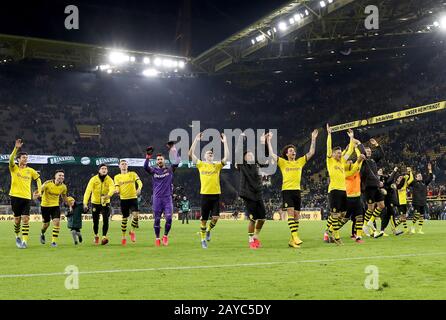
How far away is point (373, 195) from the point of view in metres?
16.3

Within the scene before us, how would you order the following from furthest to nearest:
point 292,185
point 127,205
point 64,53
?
point 64,53
point 127,205
point 292,185

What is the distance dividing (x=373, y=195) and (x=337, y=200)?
2987 millimetres

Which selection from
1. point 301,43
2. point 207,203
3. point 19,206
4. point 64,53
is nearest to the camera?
point 207,203

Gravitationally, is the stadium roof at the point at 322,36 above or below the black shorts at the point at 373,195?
above

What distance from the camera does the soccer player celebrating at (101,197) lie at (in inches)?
601

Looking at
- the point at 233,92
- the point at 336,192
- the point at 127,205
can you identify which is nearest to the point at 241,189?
the point at 336,192

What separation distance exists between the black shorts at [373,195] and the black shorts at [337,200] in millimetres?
Answer: 2713

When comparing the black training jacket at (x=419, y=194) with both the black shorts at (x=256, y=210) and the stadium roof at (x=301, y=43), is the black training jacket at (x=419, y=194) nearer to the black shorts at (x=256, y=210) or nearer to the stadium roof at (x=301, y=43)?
the black shorts at (x=256, y=210)

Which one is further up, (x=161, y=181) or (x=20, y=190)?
(x=161, y=181)

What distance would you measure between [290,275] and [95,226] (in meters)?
8.79

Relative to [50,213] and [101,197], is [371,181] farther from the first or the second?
[50,213]

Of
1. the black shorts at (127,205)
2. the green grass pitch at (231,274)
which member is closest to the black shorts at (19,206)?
the green grass pitch at (231,274)

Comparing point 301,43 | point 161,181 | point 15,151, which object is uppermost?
point 301,43
